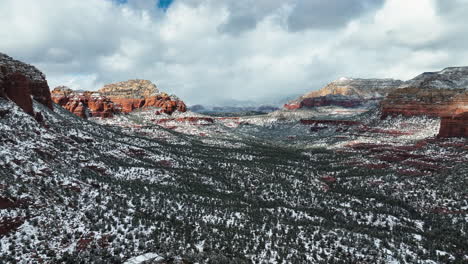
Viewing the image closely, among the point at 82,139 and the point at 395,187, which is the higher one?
the point at 82,139

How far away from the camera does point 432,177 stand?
151ft

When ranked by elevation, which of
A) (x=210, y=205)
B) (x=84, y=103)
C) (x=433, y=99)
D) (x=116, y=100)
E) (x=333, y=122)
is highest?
(x=116, y=100)

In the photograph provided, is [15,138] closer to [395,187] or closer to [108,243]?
[108,243]

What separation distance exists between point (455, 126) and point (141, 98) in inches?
4878

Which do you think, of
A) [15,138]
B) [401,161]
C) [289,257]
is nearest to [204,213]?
[289,257]

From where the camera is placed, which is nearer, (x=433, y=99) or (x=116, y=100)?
(x=433, y=99)

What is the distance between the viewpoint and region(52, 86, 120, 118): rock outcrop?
103938 millimetres

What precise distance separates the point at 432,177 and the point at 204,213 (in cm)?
3589

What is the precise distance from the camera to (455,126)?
7381cm

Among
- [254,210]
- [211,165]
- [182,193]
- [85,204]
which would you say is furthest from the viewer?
[211,165]

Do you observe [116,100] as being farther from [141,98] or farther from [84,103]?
[84,103]

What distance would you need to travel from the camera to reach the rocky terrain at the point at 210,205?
68.8ft

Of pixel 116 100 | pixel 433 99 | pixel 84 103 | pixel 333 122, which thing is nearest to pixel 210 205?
pixel 84 103

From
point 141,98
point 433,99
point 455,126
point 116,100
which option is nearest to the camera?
point 455,126
